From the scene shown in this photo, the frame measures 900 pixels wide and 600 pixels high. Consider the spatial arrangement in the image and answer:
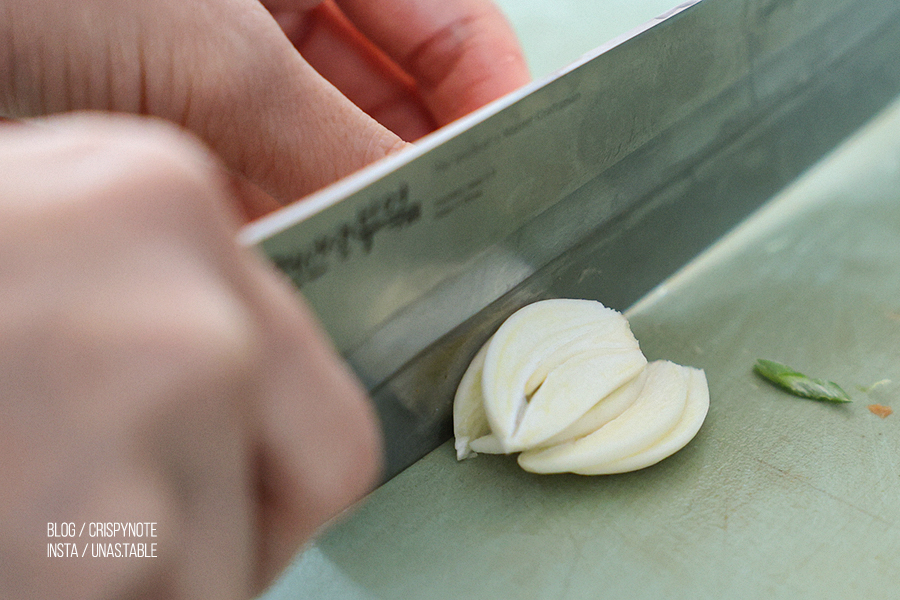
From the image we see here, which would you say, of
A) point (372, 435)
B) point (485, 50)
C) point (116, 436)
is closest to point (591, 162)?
point (485, 50)

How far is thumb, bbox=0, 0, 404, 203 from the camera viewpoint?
63 centimetres

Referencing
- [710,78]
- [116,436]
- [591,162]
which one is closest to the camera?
[116,436]

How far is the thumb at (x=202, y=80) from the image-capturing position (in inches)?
25.0

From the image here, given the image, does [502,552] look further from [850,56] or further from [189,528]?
[850,56]

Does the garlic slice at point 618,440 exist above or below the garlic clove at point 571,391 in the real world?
below

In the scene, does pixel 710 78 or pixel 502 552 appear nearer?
pixel 502 552

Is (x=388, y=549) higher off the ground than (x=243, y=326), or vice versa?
(x=243, y=326)

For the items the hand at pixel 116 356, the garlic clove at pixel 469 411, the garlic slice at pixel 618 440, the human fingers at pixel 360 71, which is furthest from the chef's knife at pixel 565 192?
the human fingers at pixel 360 71

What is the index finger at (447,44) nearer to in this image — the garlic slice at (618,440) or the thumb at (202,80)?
the thumb at (202,80)

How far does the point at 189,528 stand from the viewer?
282 millimetres

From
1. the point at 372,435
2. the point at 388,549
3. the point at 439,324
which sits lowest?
the point at 388,549

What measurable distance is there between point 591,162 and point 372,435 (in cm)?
54

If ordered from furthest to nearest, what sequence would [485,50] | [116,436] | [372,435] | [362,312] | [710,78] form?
1. [485,50]
2. [710,78]
3. [362,312]
4. [372,435]
5. [116,436]

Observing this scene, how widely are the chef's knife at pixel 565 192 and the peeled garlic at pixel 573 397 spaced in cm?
4
